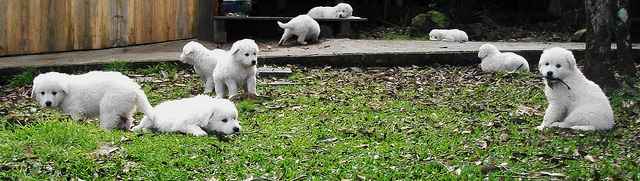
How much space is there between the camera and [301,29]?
16.3 m

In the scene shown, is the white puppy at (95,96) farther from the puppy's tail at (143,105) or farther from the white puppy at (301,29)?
the white puppy at (301,29)

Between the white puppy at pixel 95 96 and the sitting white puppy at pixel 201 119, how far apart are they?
1.04ft

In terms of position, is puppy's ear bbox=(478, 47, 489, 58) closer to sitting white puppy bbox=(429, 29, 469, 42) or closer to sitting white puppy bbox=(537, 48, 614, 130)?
sitting white puppy bbox=(429, 29, 469, 42)

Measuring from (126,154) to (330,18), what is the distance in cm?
1183

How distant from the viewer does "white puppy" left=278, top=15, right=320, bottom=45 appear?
638 inches

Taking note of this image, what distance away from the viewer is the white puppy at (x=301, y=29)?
53.2 feet

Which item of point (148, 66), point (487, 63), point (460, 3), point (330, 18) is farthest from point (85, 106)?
point (460, 3)

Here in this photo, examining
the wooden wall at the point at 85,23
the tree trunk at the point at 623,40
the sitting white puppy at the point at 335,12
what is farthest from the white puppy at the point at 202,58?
the sitting white puppy at the point at 335,12

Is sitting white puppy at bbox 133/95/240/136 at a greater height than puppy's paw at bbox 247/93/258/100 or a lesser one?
greater

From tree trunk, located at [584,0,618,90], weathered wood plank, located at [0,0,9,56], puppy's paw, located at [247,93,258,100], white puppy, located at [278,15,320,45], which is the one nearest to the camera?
tree trunk, located at [584,0,618,90]

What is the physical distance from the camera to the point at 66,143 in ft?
23.3

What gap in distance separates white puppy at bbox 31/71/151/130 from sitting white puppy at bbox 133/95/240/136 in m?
0.32

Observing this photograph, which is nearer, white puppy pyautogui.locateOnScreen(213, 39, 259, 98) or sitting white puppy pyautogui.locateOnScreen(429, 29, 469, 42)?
white puppy pyautogui.locateOnScreen(213, 39, 259, 98)

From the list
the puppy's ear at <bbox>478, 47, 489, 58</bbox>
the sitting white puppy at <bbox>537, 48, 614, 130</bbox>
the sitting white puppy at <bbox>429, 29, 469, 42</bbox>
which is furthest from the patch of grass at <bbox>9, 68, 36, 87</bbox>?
the sitting white puppy at <bbox>429, 29, 469, 42</bbox>
